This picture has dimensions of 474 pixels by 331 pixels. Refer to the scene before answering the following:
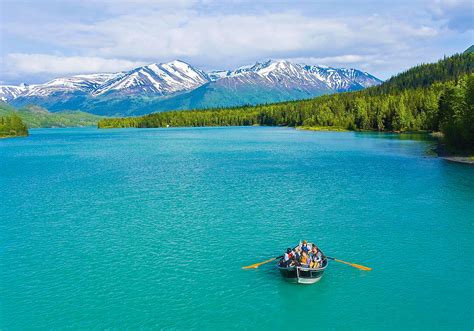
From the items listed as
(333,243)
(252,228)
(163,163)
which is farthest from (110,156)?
(333,243)

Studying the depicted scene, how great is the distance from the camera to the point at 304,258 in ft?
119

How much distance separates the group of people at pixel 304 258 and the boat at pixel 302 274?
0.46 m

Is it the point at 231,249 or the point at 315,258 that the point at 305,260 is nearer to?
the point at 315,258

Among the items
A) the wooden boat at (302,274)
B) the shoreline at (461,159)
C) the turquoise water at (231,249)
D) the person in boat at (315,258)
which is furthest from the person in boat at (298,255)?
the shoreline at (461,159)

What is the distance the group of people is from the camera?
36.2 metres

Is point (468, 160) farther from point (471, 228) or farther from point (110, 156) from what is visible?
point (110, 156)

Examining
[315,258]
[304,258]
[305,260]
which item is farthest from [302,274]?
[315,258]

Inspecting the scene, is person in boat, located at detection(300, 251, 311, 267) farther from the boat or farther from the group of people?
the boat

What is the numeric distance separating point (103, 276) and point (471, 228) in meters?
43.2

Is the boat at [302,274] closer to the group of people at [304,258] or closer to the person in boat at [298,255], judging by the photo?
the group of people at [304,258]

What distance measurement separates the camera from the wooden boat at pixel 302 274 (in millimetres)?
35594

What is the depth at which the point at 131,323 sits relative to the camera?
30.8 m

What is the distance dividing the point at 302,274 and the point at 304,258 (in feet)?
4.55

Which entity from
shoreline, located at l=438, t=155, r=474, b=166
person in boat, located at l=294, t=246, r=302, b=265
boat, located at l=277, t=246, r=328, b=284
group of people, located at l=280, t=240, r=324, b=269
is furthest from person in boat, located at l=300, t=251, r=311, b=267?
shoreline, located at l=438, t=155, r=474, b=166
